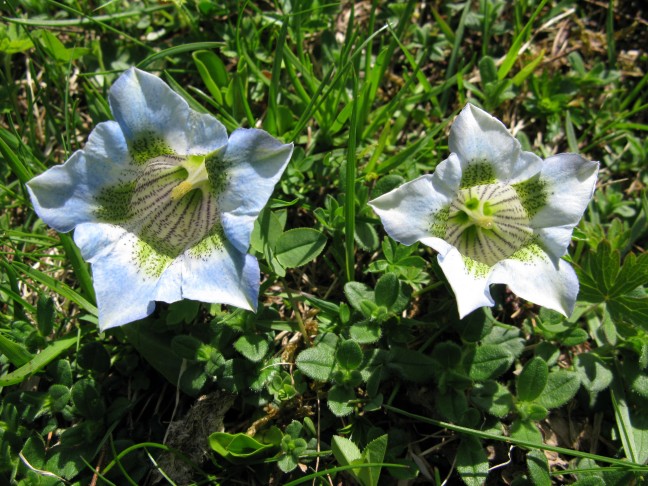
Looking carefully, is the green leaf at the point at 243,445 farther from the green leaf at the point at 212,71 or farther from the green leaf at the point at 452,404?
the green leaf at the point at 212,71

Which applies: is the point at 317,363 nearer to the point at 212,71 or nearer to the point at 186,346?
the point at 186,346

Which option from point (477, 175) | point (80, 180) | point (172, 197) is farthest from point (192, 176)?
point (477, 175)

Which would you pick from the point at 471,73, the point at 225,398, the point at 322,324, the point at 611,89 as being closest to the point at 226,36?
the point at 471,73

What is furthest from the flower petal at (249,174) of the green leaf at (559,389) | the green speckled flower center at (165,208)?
the green leaf at (559,389)

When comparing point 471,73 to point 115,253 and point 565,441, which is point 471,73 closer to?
point 565,441

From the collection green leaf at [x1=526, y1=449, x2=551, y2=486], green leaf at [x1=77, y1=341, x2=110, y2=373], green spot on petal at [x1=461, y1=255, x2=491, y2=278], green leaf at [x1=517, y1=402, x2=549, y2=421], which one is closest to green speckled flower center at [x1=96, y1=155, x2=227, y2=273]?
green leaf at [x1=77, y1=341, x2=110, y2=373]
